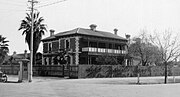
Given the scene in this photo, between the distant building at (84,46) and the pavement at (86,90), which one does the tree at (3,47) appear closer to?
the distant building at (84,46)

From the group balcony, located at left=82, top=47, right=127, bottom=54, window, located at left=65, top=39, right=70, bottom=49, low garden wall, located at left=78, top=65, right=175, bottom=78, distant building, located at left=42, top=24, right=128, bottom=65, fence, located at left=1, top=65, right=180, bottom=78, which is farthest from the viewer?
window, located at left=65, top=39, right=70, bottom=49

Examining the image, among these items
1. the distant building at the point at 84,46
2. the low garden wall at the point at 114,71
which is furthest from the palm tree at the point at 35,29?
the low garden wall at the point at 114,71

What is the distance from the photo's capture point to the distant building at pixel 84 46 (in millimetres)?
47688

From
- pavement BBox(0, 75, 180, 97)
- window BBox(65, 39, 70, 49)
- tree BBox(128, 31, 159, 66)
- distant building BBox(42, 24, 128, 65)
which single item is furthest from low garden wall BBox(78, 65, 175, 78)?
window BBox(65, 39, 70, 49)

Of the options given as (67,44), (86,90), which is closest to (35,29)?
(67,44)

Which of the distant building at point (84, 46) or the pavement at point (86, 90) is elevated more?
the distant building at point (84, 46)

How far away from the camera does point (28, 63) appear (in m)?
28.4

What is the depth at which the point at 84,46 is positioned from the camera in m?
48.7

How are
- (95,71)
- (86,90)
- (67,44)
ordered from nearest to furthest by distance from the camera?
(86,90)
(95,71)
(67,44)

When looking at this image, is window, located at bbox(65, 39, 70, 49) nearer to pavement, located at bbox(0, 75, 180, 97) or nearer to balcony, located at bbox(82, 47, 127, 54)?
balcony, located at bbox(82, 47, 127, 54)

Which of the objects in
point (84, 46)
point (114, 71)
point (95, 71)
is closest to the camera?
point (95, 71)

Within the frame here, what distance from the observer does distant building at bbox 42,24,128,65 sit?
4769cm

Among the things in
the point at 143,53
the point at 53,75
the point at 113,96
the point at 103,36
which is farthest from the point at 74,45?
the point at 113,96

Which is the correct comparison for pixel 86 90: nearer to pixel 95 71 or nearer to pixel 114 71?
pixel 95 71
